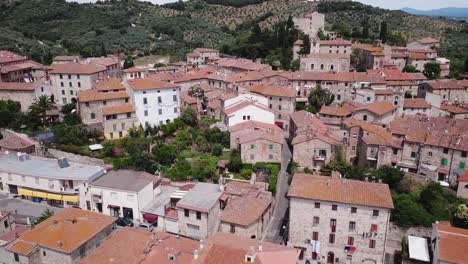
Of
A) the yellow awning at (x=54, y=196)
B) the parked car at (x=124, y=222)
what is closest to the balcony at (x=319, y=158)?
the parked car at (x=124, y=222)

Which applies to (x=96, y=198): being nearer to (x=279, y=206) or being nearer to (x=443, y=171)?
(x=279, y=206)

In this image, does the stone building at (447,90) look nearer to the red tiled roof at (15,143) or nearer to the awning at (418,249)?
the awning at (418,249)

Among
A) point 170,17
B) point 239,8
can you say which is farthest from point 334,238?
point 239,8

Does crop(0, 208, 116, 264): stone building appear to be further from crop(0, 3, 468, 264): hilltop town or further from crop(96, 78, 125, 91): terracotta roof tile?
crop(96, 78, 125, 91): terracotta roof tile

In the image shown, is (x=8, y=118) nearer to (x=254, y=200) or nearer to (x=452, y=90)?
(x=254, y=200)

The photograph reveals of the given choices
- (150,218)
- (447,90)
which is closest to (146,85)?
(150,218)

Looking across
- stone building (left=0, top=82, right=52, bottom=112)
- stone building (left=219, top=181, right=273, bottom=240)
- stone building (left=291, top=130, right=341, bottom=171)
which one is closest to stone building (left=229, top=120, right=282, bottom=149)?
stone building (left=291, top=130, right=341, bottom=171)
